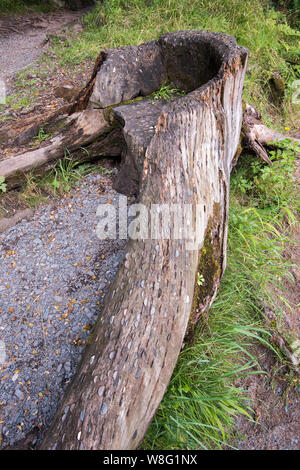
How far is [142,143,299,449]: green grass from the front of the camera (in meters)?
1.66

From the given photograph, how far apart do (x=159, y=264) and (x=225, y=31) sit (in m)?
4.39

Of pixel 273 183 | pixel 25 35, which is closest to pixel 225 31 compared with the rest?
pixel 273 183

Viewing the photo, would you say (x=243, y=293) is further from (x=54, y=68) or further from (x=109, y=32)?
(x=109, y=32)

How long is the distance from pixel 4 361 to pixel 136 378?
3.11ft

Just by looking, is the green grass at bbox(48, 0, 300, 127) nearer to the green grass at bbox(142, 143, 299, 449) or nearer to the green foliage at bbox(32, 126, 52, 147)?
the green grass at bbox(142, 143, 299, 449)

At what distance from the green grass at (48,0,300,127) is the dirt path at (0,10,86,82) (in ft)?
2.08

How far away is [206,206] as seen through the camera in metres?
1.97

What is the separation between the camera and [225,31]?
462 centimetres

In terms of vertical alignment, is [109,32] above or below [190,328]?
above

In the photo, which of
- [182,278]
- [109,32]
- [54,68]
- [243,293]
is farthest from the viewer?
[109,32]

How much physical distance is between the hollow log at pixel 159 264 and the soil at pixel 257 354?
21.4 inches

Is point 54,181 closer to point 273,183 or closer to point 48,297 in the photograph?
point 48,297

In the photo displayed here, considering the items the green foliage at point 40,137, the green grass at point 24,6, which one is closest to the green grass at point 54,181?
the green foliage at point 40,137
